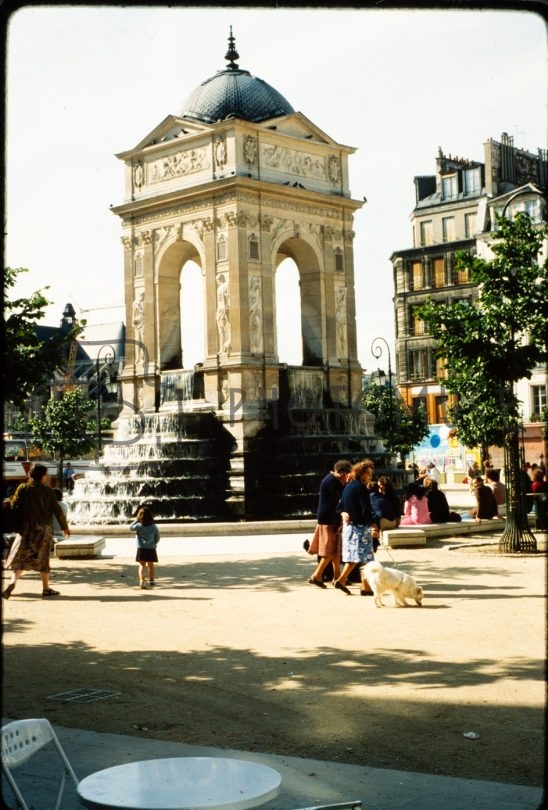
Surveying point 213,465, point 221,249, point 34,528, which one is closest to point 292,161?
point 221,249

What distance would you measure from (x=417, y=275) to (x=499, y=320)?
174 ft

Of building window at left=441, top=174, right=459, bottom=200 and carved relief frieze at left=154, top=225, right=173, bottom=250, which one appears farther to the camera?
building window at left=441, top=174, right=459, bottom=200

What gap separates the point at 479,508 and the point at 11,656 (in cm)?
1620

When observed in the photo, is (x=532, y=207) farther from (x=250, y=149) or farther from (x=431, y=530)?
(x=431, y=530)

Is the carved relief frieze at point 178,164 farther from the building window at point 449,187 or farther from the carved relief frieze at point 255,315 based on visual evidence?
the building window at point 449,187

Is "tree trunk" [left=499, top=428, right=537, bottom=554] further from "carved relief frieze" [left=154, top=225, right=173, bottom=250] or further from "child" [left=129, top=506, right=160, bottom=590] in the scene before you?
"carved relief frieze" [left=154, top=225, right=173, bottom=250]

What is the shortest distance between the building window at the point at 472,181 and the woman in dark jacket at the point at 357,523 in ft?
193

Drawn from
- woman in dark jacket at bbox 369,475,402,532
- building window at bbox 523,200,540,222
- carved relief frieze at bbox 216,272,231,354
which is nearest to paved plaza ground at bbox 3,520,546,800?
woman in dark jacket at bbox 369,475,402,532

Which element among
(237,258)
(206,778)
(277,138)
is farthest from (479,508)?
(206,778)

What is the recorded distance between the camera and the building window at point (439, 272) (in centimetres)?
Result: 7056

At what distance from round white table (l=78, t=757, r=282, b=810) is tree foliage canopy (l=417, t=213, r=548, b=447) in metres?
15.9

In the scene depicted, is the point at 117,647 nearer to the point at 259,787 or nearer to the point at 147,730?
the point at 147,730

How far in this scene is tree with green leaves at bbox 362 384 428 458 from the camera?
168 ft

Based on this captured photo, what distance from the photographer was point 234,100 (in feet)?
115
